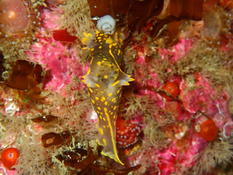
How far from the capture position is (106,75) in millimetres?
2451

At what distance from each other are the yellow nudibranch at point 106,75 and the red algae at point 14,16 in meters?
0.90

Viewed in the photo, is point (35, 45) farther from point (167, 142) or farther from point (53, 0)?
point (167, 142)

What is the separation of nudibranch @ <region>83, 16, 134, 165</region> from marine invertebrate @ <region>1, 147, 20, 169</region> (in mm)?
1501

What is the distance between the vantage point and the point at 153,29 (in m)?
2.67

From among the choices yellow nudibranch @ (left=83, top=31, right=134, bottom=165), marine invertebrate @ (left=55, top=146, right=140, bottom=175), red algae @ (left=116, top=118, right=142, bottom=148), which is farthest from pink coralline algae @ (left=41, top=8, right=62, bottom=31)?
marine invertebrate @ (left=55, top=146, right=140, bottom=175)

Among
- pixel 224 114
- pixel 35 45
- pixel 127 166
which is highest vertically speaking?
pixel 35 45

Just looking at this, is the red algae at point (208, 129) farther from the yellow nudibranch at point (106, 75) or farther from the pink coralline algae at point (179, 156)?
the yellow nudibranch at point (106, 75)

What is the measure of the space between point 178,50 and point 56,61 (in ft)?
5.35

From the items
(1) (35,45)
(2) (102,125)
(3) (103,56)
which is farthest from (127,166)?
(1) (35,45)

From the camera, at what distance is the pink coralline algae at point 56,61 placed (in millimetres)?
2850

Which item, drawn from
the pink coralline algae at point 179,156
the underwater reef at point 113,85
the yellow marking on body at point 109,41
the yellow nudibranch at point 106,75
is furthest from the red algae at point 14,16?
the pink coralline algae at point 179,156

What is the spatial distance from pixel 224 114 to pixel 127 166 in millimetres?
1736

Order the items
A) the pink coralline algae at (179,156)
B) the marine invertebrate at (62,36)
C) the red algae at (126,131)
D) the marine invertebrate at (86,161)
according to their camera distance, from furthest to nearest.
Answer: the pink coralline algae at (179,156) → the red algae at (126,131) → the marine invertebrate at (86,161) → the marine invertebrate at (62,36)

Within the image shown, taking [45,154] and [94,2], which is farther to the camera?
[45,154]
